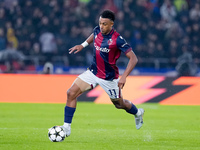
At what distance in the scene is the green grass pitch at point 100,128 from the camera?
7.05m

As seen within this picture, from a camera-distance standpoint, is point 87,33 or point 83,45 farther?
Result: point 87,33

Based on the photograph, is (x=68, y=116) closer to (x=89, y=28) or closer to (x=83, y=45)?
(x=83, y=45)

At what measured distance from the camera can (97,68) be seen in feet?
26.0

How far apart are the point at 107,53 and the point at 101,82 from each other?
1.73ft

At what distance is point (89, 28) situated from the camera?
855 inches

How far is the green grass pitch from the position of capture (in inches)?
278

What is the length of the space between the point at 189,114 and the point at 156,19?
11.5m

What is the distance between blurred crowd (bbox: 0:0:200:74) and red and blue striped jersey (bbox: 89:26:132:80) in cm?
1292

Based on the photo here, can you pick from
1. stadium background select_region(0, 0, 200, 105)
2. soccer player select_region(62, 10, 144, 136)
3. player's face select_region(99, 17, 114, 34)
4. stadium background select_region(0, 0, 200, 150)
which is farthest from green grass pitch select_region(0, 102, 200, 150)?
stadium background select_region(0, 0, 200, 105)

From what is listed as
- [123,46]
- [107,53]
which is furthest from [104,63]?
[123,46]

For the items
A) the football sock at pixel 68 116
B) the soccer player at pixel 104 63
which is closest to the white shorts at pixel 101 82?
the soccer player at pixel 104 63

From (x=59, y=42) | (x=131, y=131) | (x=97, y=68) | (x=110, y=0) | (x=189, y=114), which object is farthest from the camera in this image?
(x=110, y=0)

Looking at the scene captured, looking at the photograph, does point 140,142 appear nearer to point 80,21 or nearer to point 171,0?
point 80,21

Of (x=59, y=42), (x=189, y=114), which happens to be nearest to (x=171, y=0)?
(x=59, y=42)
